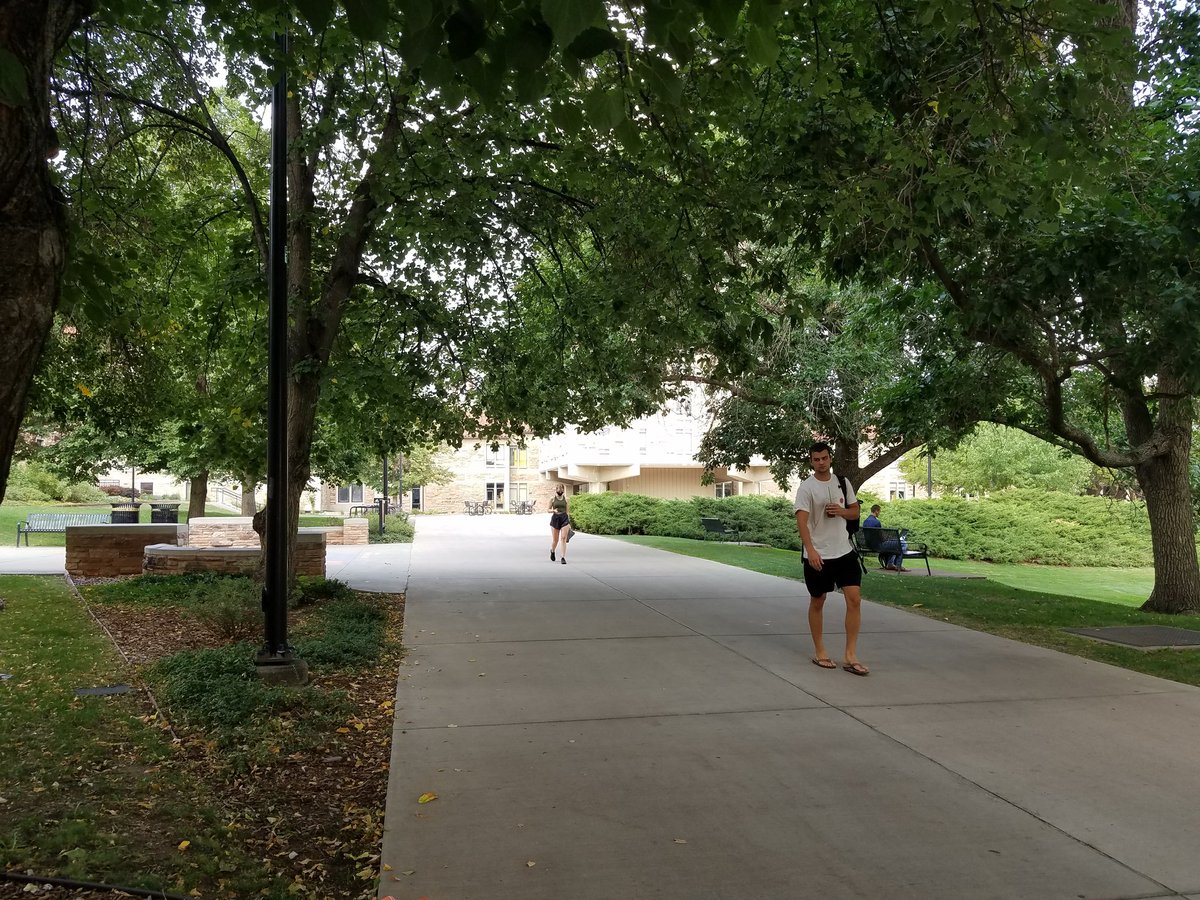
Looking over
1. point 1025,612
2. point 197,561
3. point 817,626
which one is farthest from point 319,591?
point 1025,612

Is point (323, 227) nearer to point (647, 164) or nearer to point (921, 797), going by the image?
point (647, 164)

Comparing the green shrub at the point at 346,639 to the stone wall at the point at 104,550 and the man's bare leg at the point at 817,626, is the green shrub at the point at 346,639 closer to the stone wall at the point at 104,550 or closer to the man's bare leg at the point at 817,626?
the man's bare leg at the point at 817,626

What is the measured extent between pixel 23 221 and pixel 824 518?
18.9 feet

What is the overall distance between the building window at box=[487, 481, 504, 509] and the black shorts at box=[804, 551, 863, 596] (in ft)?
189

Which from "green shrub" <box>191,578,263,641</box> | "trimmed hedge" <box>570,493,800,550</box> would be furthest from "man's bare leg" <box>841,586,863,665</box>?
"trimmed hedge" <box>570,493,800,550</box>

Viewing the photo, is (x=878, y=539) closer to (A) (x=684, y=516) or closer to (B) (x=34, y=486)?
(A) (x=684, y=516)

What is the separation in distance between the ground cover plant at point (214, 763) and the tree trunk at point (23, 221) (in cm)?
193

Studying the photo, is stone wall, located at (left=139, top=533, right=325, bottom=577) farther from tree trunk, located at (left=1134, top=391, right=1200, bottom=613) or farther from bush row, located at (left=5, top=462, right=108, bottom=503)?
bush row, located at (left=5, top=462, right=108, bottom=503)

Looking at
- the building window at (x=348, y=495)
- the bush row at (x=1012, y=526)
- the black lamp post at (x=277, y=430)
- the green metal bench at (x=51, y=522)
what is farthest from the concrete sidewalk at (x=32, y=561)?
the building window at (x=348, y=495)

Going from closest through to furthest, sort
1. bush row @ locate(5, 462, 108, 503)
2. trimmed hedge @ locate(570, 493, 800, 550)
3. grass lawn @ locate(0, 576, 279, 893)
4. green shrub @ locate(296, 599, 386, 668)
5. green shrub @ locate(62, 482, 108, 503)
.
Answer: grass lawn @ locate(0, 576, 279, 893)
green shrub @ locate(296, 599, 386, 668)
trimmed hedge @ locate(570, 493, 800, 550)
bush row @ locate(5, 462, 108, 503)
green shrub @ locate(62, 482, 108, 503)

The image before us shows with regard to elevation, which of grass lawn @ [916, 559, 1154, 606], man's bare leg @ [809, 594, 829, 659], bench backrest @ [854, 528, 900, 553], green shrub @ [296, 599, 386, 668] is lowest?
grass lawn @ [916, 559, 1154, 606]

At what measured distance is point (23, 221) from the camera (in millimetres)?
2322

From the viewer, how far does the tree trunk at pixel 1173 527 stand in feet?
39.4

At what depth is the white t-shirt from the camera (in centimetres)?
693
